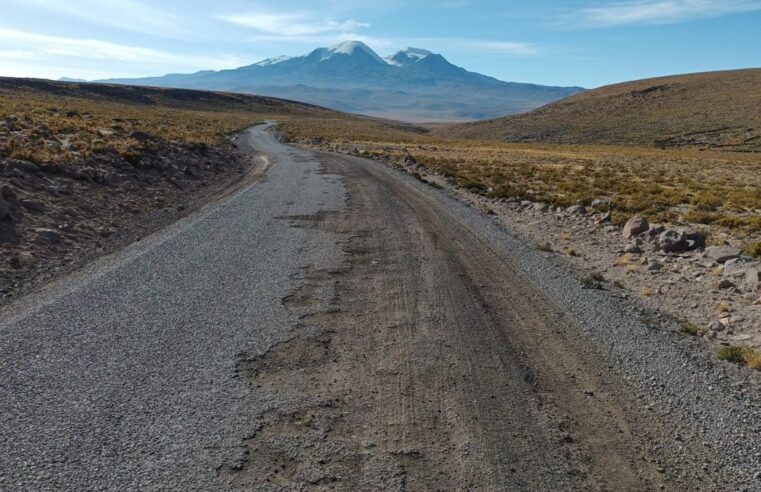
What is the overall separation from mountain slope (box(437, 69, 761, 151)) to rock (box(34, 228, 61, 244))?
7354 centimetres

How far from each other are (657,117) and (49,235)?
102m

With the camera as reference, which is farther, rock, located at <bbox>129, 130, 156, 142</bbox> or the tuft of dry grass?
rock, located at <bbox>129, 130, 156, 142</bbox>

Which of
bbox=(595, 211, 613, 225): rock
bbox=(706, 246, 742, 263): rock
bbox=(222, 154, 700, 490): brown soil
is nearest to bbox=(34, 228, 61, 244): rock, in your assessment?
bbox=(222, 154, 700, 490): brown soil

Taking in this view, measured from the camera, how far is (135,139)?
74.3 feet

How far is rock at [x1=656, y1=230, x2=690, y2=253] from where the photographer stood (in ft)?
36.0

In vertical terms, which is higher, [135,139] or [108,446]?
[135,139]

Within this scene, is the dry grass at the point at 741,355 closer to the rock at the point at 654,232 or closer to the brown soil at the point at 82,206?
the rock at the point at 654,232

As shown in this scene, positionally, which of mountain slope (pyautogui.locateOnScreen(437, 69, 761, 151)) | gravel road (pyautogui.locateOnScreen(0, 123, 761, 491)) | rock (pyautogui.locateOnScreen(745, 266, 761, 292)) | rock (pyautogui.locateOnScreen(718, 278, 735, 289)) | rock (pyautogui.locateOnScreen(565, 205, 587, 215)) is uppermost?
mountain slope (pyautogui.locateOnScreen(437, 69, 761, 151))

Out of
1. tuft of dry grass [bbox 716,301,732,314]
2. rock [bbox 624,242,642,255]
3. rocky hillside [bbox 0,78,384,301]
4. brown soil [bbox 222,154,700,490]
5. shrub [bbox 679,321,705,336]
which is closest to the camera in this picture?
brown soil [bbox 222,154,700,490]

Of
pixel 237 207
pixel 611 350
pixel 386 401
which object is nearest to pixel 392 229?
pixel 237 207

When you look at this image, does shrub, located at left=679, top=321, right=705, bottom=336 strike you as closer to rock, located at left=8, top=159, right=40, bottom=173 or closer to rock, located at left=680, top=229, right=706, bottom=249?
rock, located at left=680, top=229, right=706, bottom=249

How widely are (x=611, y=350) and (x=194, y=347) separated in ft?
15.8

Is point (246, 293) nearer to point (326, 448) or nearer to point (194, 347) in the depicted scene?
point (194, 347)

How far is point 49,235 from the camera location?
32.6 ft
